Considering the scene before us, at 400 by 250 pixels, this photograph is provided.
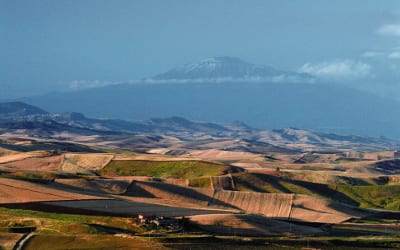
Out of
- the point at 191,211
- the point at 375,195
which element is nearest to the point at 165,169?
the point at 375,195

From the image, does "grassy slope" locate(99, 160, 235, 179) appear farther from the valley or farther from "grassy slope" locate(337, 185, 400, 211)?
"grassy slope" locate(337, 185, 400, 211)

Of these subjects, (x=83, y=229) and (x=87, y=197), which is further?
(x=87, y=197)

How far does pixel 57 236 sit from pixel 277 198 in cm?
5994

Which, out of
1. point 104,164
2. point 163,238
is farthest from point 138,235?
point 104,164

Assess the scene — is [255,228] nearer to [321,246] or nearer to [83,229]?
[321,246]

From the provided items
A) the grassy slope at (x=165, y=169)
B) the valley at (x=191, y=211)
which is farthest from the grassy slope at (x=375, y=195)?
the grassy slope at (x=165, y=169)

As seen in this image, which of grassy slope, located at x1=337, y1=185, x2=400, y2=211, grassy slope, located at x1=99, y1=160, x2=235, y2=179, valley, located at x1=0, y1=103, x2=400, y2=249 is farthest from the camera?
grassy slope, located at x1=99, y1=160, x2=235, y2=179

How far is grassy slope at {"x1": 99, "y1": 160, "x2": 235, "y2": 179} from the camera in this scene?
17100 cm

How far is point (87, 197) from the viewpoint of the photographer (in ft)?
362

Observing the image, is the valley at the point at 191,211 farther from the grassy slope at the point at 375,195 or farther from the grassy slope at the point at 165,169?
the grassy slope at the point at 165,169

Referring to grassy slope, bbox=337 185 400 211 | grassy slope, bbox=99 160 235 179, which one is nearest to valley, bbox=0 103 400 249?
grassy slope, bbox=337 185 400 211

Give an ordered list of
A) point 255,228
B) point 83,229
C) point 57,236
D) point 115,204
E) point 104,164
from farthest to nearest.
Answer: point 104,164 < point 115,204 < point 255,228 < point 83,229 < point 57,236

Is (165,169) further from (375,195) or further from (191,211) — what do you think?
(191,211)

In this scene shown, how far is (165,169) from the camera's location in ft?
A: 584
